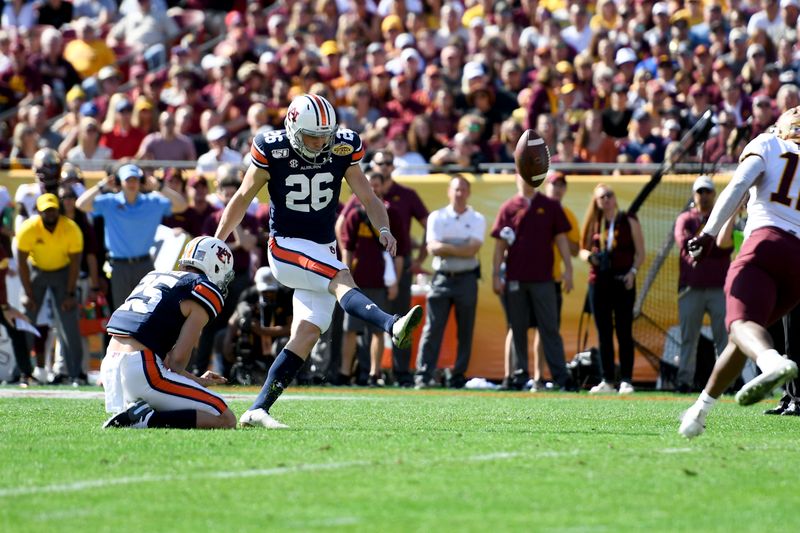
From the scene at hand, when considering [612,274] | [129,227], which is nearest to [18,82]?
[129,227]

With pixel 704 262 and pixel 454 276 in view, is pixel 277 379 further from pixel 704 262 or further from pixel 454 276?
pixel 704 262

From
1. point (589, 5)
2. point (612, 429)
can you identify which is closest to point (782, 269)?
point (612, 429)

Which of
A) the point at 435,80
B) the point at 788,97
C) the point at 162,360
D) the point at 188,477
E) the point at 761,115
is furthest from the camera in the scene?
the point at 435,80

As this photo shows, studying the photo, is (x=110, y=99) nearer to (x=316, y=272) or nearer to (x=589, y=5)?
(x=589, y=5)

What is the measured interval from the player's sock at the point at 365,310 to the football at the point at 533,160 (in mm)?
2811

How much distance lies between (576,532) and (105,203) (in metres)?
10.2

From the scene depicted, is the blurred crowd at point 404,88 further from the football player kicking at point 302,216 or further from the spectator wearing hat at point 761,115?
the football player kicking at point 302,216

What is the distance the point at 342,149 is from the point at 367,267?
219 inches

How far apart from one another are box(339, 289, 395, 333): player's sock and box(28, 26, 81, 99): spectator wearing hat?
42.2 ft

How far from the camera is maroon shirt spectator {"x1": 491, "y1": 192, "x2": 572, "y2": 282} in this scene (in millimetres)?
13734

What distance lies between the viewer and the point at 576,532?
4703 mm

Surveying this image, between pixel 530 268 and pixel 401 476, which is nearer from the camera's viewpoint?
pixel 401 476

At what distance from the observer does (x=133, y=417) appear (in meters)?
7.92

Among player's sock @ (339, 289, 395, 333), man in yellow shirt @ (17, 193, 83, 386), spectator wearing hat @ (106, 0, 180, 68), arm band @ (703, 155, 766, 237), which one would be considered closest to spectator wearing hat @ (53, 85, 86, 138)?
spectator wearing hat @ (106, 0, 180, 68)
